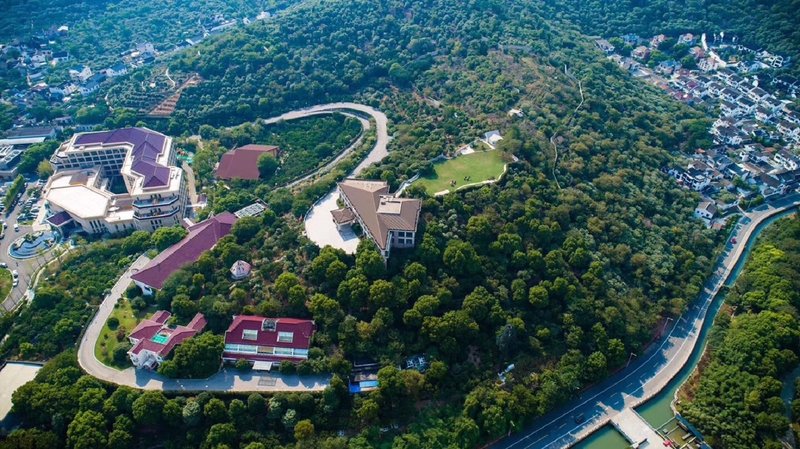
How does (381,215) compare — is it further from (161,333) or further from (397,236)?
(161,333)

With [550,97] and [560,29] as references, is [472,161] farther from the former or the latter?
[560,29]

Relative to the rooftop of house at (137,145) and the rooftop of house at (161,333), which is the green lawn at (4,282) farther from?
the rooftop of house at (161,333)

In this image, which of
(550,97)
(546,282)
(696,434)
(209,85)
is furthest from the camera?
(209,85)

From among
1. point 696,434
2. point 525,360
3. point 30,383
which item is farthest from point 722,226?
point 30,383

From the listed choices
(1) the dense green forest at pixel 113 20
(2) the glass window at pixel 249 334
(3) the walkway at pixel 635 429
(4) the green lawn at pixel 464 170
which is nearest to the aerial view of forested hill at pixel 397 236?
(2) the glass window at pixel 249 334

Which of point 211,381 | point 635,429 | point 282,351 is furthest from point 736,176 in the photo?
point 211,381

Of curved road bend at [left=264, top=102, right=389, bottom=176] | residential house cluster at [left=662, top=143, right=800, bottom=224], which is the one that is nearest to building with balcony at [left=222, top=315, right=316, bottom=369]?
curved road bend at [left=264, top=102, right=389, bottom=176]
